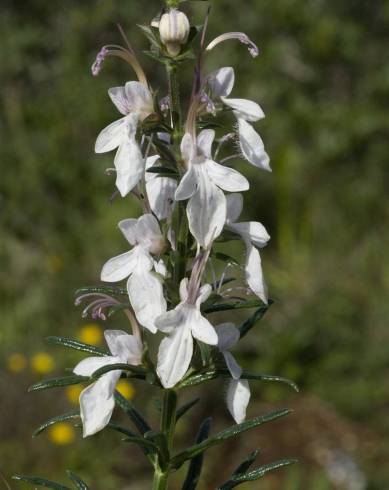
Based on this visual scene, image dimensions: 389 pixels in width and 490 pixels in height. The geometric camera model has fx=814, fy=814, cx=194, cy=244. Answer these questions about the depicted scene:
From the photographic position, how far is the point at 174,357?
1259mm

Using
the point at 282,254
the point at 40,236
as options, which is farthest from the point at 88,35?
the point at 282,254

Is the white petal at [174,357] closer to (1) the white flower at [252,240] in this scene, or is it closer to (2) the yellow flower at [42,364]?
(1) the white flower at [252,240]

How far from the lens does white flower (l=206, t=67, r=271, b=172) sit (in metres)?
1.29

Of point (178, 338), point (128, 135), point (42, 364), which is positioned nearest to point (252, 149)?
point (128, 135)

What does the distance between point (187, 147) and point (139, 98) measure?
4.3 inches

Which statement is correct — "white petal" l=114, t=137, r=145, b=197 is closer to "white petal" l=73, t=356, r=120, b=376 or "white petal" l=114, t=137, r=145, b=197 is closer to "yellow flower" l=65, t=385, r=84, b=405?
"white petal" l=73, t=356, r=120, b=376

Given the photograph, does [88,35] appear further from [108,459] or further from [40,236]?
[108,459]

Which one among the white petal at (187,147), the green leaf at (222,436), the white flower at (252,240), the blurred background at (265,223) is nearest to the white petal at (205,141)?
the white petal at (187,147)

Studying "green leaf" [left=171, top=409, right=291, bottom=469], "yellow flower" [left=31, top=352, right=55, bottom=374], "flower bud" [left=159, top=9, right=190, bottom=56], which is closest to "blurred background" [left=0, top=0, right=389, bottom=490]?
"yellow flower" [left=31, top=352, right=55, bottom=374]

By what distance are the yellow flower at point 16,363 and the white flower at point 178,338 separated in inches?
104

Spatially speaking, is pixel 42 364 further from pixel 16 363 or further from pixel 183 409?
pixel 183 409

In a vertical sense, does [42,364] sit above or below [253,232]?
below

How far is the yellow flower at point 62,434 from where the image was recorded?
346 cm

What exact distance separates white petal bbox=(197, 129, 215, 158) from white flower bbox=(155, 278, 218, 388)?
239 mm
